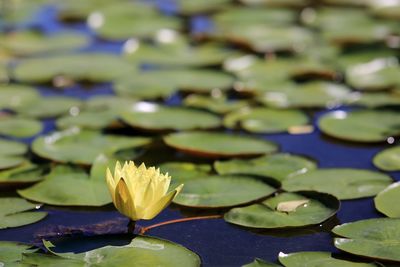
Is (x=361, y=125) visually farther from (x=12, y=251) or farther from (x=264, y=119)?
(x=12, y=251)

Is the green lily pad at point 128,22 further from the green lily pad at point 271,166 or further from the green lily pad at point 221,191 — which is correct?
the green lily pad at point 221,191

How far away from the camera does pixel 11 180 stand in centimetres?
217

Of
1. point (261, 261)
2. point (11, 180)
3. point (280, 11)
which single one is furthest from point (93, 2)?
point (261, 261)

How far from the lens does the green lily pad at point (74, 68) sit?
3.15 metres

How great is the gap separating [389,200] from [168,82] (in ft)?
4.07

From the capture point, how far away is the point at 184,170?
228cm

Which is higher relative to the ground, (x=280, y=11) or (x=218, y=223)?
(x=280, y=11)

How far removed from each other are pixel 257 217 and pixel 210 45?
168cm

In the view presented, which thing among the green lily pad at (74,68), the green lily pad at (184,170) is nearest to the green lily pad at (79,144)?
the green lily pad at (184,170)

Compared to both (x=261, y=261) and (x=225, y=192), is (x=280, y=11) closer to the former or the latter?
(x=225, y=192)

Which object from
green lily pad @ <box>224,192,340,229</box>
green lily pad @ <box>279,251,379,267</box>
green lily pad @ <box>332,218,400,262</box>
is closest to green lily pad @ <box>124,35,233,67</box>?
green lily pad @ <box>224,192,340,229</box>

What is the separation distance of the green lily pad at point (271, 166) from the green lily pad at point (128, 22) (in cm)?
153

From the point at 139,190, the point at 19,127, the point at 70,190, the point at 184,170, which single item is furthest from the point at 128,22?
the point at 139,190

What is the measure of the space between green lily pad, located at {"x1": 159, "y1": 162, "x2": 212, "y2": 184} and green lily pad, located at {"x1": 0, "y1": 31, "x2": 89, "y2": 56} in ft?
4.53
